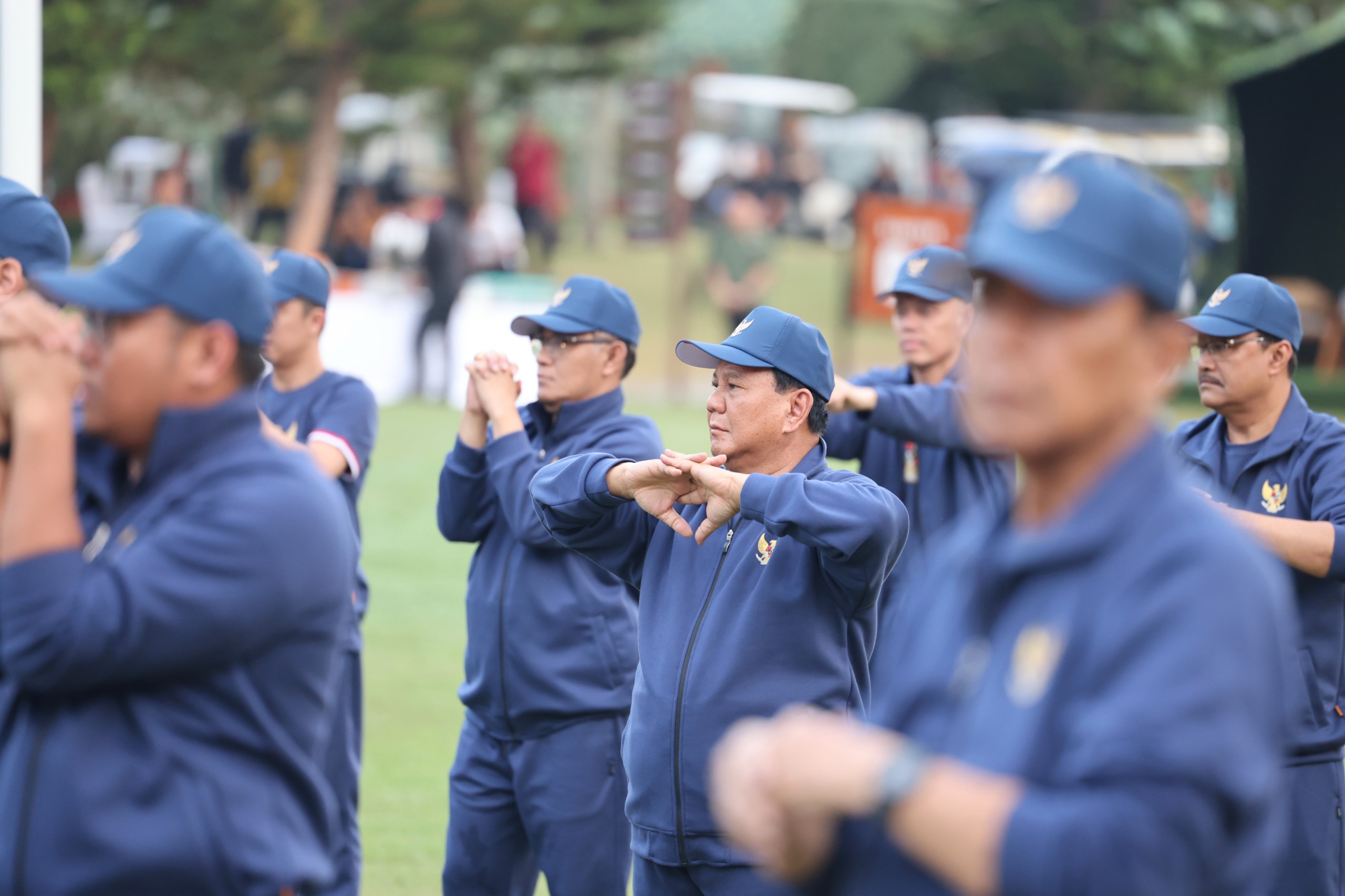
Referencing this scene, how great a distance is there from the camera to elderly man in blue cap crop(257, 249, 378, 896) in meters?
5.44

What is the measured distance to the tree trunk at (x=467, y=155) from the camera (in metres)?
30.1

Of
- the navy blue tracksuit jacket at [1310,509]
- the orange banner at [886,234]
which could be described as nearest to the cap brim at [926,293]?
the navy blue tracksuit jacket at [1310,509]

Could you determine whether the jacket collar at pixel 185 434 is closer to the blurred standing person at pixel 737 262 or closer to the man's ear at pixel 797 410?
the man's ear at pixel 797 410

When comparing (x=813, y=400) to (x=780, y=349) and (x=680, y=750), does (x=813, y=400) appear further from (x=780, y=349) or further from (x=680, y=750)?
(x=680, y=750)

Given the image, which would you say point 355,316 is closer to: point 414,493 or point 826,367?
point 414,493

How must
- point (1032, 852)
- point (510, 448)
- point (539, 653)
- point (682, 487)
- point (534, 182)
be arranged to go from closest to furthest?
point (1032, 852), point (682, 487), point (539, 653), point (510, 448), point (534, 182)

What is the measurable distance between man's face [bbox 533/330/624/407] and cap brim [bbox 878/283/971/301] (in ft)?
5.26

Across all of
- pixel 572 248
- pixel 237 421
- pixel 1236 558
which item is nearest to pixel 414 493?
pixel 237 421

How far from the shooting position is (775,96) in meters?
39.0

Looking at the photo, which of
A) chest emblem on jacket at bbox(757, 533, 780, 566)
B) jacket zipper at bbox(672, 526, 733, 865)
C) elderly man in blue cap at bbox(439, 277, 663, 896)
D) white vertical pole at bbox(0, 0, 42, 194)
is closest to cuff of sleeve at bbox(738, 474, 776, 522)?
chest emblem on jacket at bbox(757, 533, 780, 566)

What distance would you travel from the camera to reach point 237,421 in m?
2.74

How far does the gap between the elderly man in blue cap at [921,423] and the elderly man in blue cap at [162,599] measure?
3.28 m

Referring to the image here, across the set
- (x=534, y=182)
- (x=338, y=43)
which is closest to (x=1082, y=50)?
(x=534, y=182)

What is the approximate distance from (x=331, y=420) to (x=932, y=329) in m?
2.63
